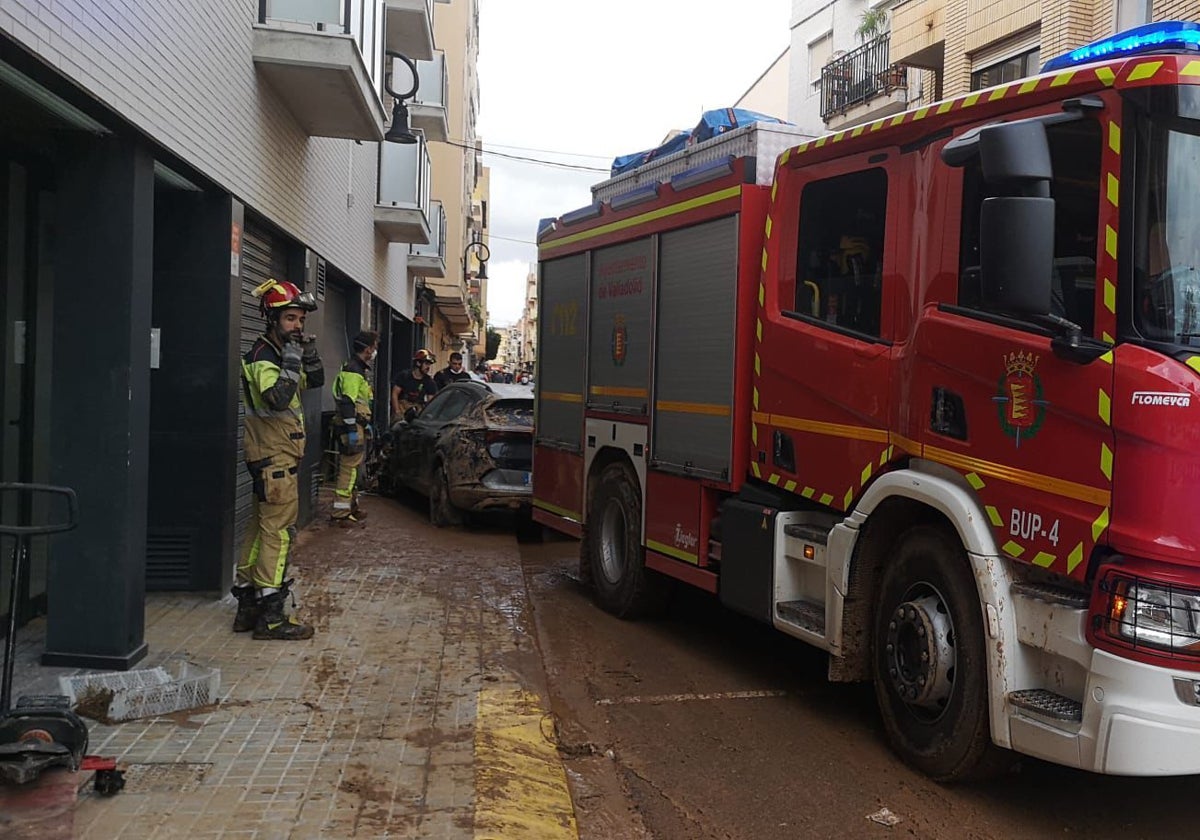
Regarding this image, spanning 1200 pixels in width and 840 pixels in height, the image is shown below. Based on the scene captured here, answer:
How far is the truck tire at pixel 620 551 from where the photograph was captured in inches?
275

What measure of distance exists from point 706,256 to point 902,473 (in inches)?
84.8

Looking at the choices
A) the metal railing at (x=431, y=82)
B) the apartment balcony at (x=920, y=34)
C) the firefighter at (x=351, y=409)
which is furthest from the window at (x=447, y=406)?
the apartment balcony at (x=920, y=34)

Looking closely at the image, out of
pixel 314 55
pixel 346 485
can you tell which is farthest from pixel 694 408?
pixel 346 485

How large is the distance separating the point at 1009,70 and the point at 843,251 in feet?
36.8

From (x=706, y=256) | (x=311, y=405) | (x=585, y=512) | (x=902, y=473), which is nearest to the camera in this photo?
(x=902, y=473)

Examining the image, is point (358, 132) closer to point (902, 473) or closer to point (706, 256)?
point (706, 256)

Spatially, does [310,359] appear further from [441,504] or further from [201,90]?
[441,504]

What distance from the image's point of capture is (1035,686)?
379 cm

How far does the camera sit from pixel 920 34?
16.1 m

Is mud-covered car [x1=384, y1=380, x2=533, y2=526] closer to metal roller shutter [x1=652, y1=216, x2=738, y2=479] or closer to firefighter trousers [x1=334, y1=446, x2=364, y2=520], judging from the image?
firefighter trousers [x1=334, y1=446, x2=364, y2=520]

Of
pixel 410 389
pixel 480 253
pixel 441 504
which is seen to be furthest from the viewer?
pixel 480 253

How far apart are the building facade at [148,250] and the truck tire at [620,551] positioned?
8.57 feet

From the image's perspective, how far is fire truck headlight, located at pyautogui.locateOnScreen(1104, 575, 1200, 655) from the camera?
3320mm

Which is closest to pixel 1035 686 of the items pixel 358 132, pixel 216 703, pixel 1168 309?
pixel 1168 309
